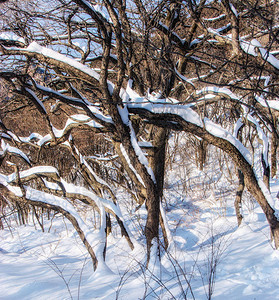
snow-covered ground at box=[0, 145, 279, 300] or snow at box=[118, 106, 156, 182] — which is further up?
snow at box=[118, 106, 156, 182]

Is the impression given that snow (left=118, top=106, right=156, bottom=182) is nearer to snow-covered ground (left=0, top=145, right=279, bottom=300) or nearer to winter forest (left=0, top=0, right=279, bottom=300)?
winter forest (left=0, top=0, right=279, bottom=300)

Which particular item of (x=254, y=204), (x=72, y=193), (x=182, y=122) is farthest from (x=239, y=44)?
(x=254, y=204)

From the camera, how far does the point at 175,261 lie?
9.41 feet

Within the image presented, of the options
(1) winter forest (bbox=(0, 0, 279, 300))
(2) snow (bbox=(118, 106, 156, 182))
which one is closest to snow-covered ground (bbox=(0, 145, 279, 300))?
(1) winter forest (bbox=(0, 0, 279, 300))

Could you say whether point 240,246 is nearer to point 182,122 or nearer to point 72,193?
point 182,122

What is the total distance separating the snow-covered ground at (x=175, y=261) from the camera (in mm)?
2205

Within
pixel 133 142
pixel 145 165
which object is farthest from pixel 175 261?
pixel 133 142

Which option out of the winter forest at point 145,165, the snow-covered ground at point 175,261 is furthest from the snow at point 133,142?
the snow-covered ground at point 175,261

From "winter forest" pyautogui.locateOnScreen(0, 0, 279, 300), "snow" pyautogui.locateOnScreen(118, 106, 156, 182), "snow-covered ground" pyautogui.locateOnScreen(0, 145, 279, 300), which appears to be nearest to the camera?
"snow-covered ground" pyautogui.locateOnScreen(0, 145, 279, 300)

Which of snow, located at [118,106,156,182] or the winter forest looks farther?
snow, located at [118,106,156,182]

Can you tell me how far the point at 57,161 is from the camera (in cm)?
870

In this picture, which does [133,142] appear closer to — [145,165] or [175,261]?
[145,165]

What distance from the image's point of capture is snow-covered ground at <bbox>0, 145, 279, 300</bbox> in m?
2.21

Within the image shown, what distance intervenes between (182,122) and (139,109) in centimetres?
57
